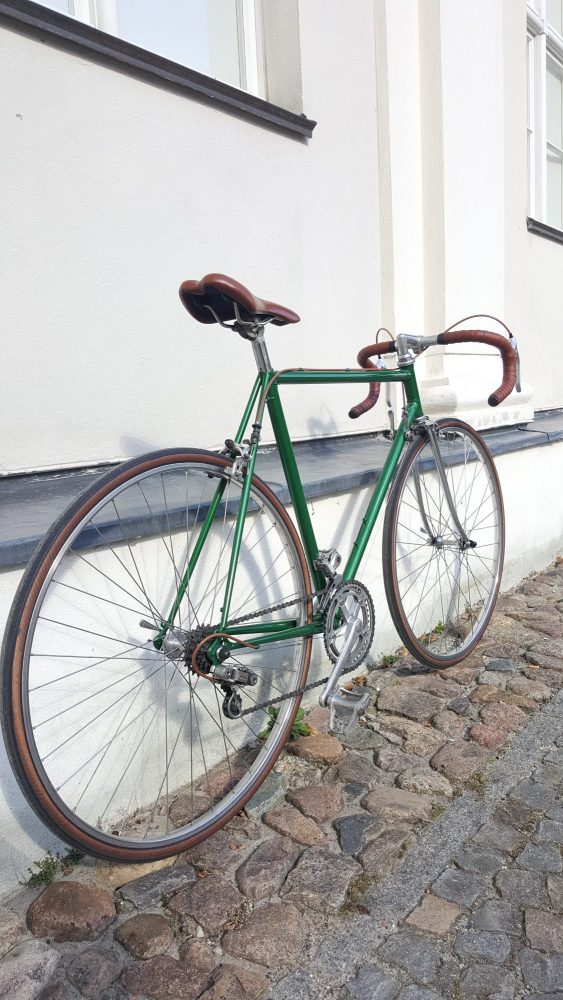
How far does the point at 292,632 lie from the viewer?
229 cm

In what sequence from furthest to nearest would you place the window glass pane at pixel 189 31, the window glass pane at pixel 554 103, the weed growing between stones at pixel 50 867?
the window glass pane at pixel 554 103
the window glass pane at pixel 189 31
the weed growing between stones at pixel 50 867

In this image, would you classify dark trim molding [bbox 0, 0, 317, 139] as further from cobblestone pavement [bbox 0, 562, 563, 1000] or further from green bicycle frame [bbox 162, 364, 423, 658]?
cobblestone pavement [bbox 0, 562, 563, 1000]

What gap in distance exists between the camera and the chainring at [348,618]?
2414mm

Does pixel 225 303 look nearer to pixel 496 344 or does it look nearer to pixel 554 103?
pixel 496 344

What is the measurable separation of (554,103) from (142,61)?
5.04 metres

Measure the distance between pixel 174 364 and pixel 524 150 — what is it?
3.71 metres

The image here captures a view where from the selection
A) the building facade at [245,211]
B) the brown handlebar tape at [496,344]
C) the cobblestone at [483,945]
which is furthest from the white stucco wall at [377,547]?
the cobblestone at [483,945]

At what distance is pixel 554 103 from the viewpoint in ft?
22.3

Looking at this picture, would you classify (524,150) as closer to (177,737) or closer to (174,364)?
(174,364)

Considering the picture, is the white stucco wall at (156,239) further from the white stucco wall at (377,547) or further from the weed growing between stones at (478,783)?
the weed growing between stones at (478,783)

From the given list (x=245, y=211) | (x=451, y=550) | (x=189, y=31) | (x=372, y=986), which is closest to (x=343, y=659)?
(x=372, y=986)

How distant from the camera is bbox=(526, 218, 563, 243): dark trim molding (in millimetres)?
5848

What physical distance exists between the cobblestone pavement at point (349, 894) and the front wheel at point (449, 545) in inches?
22.8

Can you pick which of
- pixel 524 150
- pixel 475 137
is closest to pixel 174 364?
pixel 475 137
